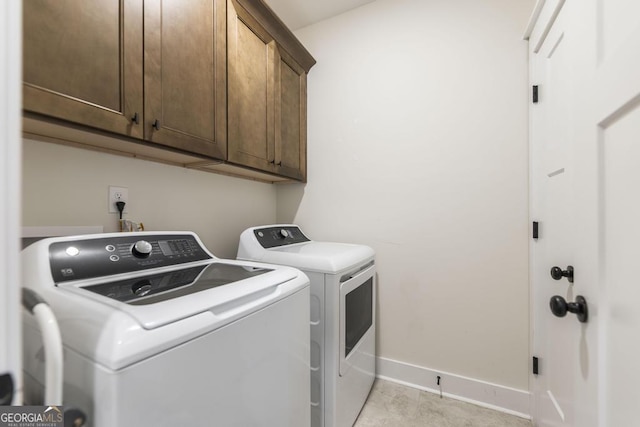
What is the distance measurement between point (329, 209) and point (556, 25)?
5.10 ft

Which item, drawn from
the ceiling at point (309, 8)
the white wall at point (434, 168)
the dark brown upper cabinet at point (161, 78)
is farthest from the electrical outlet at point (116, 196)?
the ceiling at point (309, 8)

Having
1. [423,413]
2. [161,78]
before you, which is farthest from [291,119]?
[423,413]

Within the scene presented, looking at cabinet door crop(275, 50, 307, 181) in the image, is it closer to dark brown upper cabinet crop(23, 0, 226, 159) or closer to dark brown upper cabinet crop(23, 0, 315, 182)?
dark brown upper cabinet crop(23, 0, 315, 182)

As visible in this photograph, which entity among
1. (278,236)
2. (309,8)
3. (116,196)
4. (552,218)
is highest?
(309,8)

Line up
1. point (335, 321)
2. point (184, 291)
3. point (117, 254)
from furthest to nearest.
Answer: point (335, 321) → point (117, 254) → point (184, 291)

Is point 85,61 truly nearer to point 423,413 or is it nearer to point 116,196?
point 116,196

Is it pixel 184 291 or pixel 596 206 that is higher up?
pixel 596 206

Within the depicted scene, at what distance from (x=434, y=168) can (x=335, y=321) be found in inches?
46.3

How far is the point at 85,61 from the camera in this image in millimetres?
826

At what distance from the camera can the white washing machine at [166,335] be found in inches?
20.3

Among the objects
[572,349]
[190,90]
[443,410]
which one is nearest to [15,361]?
[190,90]

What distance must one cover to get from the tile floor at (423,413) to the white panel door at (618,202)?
1035 mm

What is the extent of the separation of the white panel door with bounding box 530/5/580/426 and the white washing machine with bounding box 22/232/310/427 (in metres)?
1.01

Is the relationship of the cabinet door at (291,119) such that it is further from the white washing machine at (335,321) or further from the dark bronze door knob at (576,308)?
the dark bronze door knob at (576,308)
